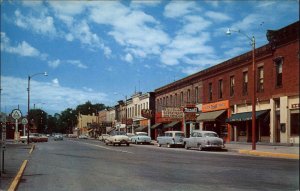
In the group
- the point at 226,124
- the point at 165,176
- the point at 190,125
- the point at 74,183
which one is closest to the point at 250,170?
the point at 165,176

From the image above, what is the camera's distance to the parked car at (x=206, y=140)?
98.9 feet

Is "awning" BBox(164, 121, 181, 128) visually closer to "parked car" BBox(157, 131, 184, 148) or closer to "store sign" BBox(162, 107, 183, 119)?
"store sign" BBox(162, 107, 183, 119)

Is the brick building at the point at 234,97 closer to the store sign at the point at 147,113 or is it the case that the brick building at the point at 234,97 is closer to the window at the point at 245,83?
the window at the point at 245,83

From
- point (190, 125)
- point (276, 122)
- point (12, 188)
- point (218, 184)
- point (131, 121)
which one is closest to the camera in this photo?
point (12, 188)

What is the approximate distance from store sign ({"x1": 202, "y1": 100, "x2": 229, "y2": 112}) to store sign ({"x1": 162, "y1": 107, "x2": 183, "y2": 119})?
538 cm

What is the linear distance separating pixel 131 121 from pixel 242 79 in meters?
42.3

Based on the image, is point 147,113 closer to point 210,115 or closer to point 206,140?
point 210,115

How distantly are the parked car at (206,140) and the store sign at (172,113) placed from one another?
1644cm

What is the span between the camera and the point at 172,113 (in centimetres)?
4944

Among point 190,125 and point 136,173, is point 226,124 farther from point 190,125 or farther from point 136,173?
point 136,173

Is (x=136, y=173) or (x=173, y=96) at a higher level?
(x=173, y=96)

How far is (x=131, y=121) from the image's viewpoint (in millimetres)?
76125

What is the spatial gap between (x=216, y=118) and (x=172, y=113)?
10.3 m

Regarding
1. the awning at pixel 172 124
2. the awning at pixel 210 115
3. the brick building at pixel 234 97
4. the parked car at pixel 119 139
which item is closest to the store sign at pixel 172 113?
the brick building at pixel 234 97
